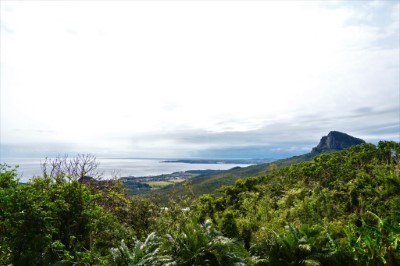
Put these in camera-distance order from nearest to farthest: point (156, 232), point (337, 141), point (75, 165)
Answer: point (156, 232) < point (75, 165) < point (337, 141)

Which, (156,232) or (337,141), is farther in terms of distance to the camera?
(337,141)

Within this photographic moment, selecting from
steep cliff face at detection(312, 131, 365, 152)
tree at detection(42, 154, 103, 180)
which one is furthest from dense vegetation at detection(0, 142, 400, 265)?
steep cliff face at detection(312, 131, 365, 152)

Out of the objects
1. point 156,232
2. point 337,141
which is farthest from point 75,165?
point 337,141

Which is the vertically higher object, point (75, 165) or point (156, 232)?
point (75, 165)

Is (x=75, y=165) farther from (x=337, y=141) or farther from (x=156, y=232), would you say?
(x=337, y=141)

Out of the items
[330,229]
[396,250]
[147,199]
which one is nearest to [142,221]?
[147,199]

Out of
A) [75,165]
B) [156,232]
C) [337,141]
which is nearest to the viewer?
[156,232]

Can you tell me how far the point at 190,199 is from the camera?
13812mm

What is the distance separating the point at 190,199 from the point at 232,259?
587 cm

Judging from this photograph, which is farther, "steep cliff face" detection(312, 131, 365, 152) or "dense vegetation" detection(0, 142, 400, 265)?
"steep cliff face" detection(312, 131, 365, 152)

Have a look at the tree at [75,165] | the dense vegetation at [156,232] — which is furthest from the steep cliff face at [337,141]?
the tree at [75,165]

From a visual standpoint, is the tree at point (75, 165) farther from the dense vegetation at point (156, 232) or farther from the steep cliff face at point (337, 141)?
the steep cliff face at point (337, 141)

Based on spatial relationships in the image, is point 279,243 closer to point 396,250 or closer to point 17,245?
point 396,250

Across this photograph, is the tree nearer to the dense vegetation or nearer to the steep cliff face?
the dense vegetation
